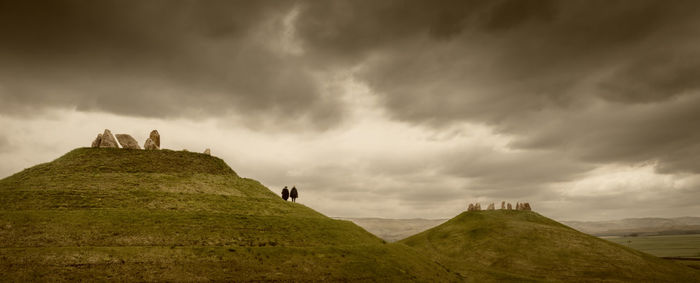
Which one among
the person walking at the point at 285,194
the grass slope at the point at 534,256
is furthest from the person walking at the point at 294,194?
the grass slope at the point at 534,256

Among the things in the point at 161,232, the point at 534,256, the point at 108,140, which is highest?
the point at 108,140

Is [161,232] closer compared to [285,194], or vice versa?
[161,232]

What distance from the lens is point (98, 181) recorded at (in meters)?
41.3

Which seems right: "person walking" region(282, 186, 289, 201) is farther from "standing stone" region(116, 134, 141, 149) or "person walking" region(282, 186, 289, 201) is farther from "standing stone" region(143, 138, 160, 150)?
"standing stone" region(116, 134, 141, 149)

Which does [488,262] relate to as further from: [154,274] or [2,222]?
[2,222]

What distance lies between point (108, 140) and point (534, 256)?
68567mm

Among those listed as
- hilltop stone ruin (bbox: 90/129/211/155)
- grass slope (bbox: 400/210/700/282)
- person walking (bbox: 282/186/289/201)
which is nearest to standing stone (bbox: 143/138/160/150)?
hilltop stone ruin (bbox: 90/129/211/155)

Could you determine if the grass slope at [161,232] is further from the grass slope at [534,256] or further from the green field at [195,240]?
the grass slope at [534,256]

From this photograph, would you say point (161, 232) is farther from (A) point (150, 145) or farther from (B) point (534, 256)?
(B) point (534, 256)

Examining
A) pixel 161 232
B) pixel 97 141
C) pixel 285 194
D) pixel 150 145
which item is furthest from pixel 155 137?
pixel 161 232

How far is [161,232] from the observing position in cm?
3127

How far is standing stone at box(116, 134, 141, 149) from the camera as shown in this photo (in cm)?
5334

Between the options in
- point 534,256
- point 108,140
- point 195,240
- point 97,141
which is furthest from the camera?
point 534,256

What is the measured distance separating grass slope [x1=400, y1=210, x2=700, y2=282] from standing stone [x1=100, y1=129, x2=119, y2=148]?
1909 inches
